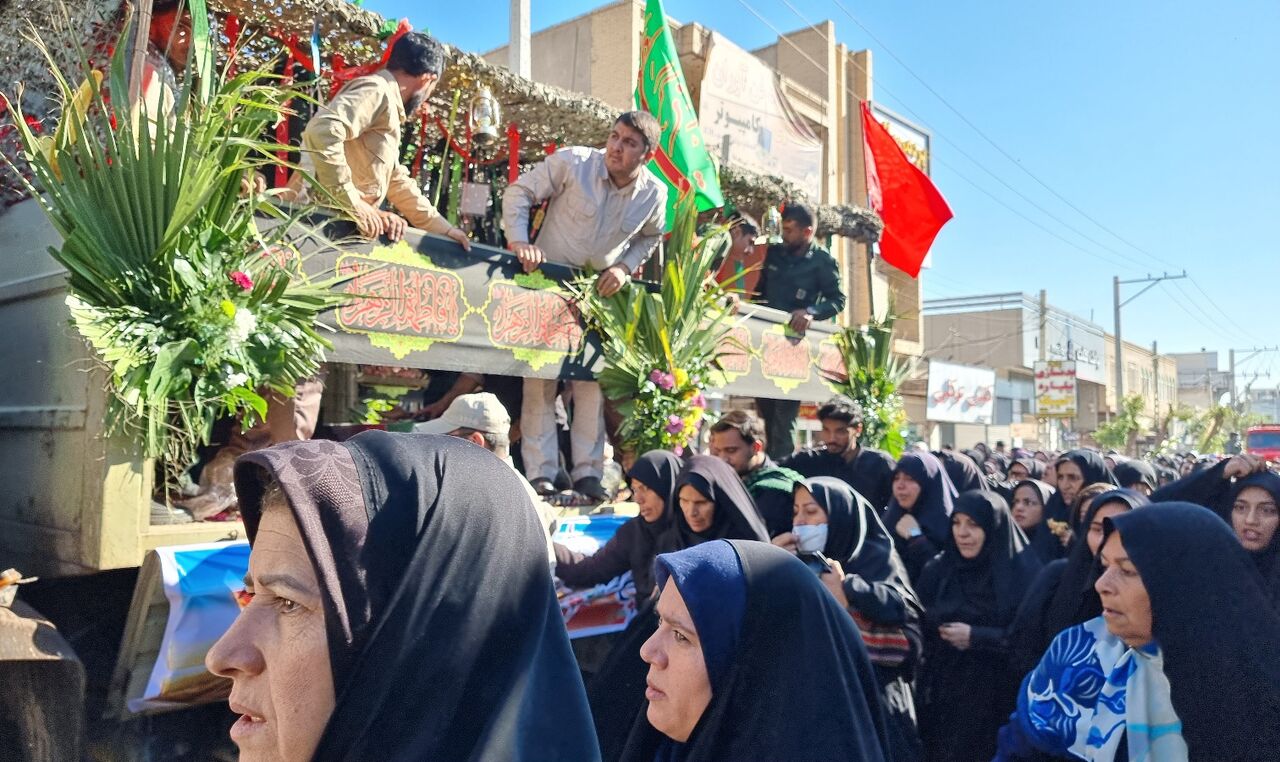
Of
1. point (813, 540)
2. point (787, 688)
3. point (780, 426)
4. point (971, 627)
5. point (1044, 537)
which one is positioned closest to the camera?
point (787, 688)

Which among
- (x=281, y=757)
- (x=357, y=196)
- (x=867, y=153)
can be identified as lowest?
(x=281, y=757)

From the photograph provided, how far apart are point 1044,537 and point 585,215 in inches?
142

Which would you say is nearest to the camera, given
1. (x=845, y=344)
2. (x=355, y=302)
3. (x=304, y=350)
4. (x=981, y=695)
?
(x=304, y=350)

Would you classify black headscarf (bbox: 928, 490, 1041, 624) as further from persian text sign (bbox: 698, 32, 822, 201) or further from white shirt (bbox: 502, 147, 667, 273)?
persian text sign (bbox: 698, 32, 822, 201)

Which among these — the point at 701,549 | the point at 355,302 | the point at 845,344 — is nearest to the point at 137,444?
the point at 355,302

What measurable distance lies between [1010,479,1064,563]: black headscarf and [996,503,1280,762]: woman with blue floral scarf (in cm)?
258

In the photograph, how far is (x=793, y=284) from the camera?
21.7 feet

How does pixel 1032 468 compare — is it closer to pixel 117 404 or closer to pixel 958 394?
pixel 117 404

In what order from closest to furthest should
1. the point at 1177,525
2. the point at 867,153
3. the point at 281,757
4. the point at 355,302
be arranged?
the point at 281,757
the point at 1177,525
the point at 355,302
the point at 867,153

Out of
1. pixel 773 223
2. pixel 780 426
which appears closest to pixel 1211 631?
pixel 780 426

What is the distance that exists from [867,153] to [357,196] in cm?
788

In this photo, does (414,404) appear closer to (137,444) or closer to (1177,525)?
(137,444)

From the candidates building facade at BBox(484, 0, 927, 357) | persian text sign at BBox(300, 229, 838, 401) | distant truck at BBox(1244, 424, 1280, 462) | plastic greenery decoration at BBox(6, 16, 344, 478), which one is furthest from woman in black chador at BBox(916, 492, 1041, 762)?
distant truck at BBox(1244, 424, 1280, 462)

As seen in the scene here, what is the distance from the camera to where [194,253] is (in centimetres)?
278
